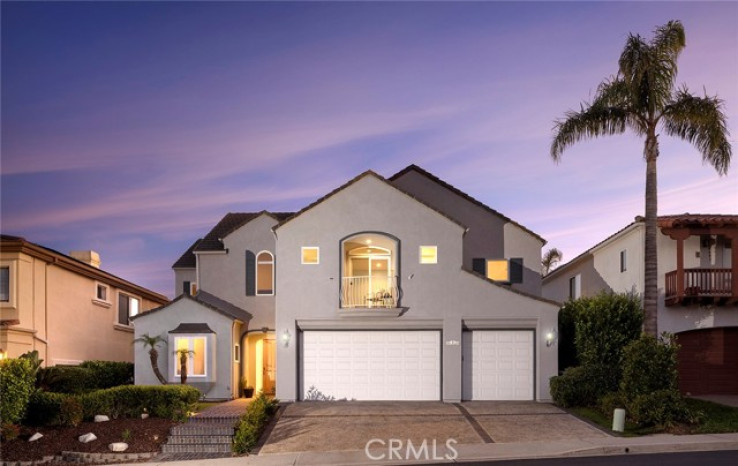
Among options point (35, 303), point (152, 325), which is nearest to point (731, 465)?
point (152, 325)

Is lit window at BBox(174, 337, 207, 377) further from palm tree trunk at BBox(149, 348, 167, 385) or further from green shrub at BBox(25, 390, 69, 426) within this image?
green shrub at BBox(25, 390, 69, 426)

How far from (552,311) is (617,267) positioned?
6.94 meters

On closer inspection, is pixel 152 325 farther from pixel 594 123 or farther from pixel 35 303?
pixel 594 123

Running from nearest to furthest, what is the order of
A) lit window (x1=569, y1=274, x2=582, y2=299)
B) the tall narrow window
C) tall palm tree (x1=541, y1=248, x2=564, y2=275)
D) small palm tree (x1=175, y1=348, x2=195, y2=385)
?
1. small palm tree (x1=175, y1=348, x2=195, y2=385)
2. the tall narrow window
3. lit window (x1=569, y1=274, x2=582, y2=299)
4. tall palm tree (x1=541, y1=248, x2=564, y2=275)

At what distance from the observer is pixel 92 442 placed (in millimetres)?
17469

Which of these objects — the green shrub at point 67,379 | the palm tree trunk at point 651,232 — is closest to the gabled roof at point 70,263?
the green shrub at point 67,379

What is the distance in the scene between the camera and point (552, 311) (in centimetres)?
2408

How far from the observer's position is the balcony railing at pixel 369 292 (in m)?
24.1

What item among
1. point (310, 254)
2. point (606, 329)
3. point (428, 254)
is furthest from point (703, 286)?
point (310, 254)

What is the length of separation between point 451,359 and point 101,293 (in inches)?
624

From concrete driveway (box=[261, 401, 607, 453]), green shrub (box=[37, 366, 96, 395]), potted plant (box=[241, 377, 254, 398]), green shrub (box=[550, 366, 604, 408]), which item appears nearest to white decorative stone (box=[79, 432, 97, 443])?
green shrub (box=[37, 366, 96, 395])

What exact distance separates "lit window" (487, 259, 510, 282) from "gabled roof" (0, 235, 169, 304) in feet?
52.2

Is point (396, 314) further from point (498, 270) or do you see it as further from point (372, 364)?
point (498, 270)

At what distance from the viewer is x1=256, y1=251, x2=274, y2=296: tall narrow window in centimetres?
2766
